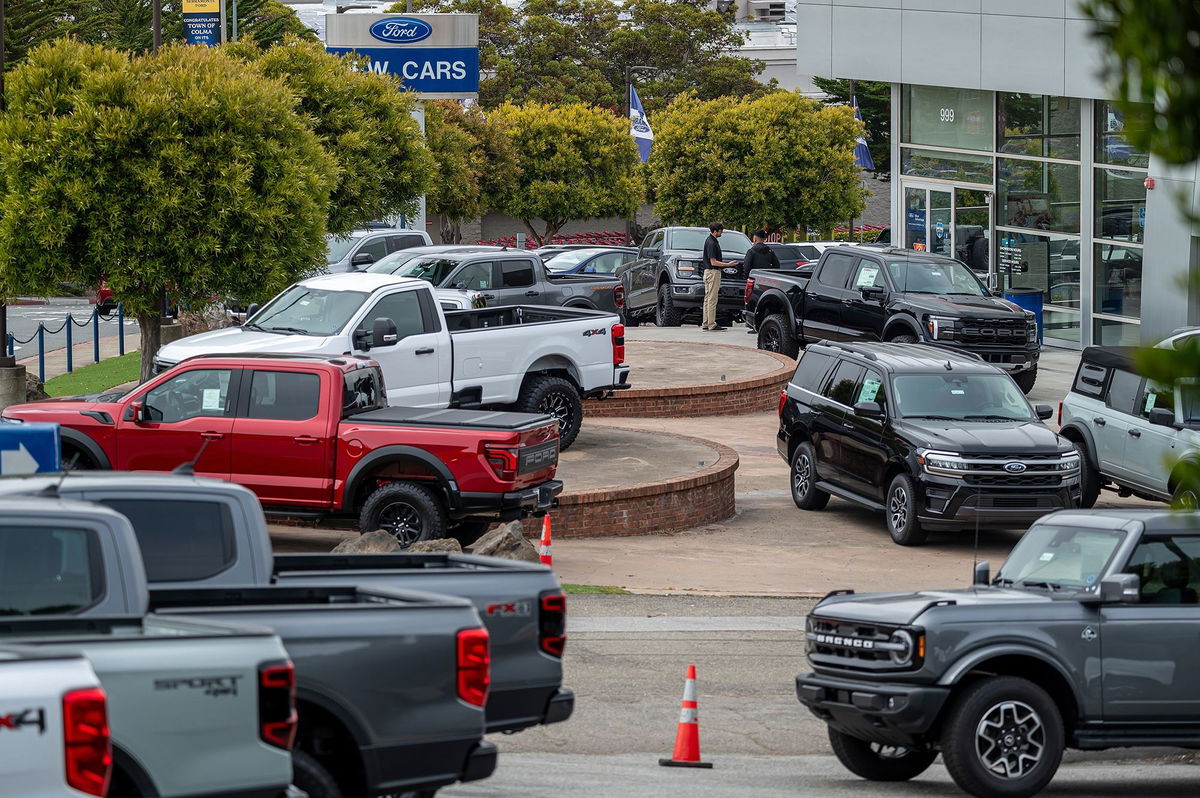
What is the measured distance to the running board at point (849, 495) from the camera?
17750 millimetres

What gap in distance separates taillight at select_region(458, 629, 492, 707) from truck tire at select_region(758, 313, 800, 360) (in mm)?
21641

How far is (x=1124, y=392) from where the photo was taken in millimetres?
17906

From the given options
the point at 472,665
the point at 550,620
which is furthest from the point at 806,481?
the point at 472,665

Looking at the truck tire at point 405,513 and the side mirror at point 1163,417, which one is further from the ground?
the side mirror at point 1163,417

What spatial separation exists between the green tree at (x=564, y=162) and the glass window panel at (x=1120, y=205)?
76.2 feet

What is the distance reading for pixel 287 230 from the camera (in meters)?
20.5

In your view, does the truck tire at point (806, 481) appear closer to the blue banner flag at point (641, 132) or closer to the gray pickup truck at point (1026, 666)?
the gray pickup truck at point (1026, 666)

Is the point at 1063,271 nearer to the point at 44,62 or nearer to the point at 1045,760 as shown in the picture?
the point at 44,62

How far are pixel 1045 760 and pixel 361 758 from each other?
4.14 m

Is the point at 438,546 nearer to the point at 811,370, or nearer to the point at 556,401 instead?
the point at 556,401

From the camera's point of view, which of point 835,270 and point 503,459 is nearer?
point 503,459

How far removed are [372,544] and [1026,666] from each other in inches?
229

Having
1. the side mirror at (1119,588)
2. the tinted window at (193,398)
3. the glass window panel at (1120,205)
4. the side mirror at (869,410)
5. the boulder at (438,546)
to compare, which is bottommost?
the boulder at (438,546)

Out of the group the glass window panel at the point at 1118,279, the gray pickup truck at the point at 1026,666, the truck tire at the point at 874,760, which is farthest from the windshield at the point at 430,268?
the gray pickup truck at the point at 1026,666
